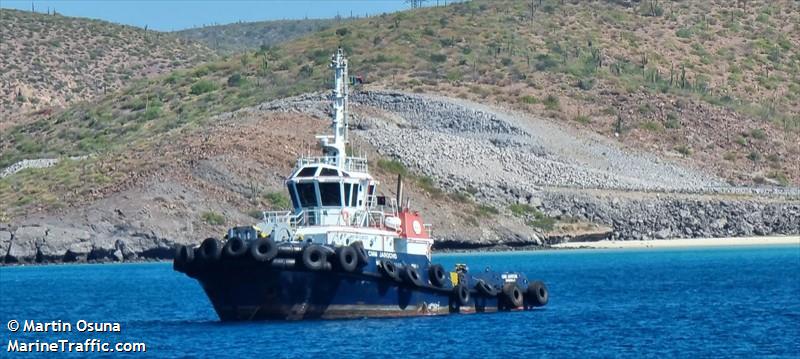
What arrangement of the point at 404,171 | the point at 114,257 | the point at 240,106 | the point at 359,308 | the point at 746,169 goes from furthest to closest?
the point at 240,106 < the point at 746,169 < the point at 404,171 < the point at 114,257 < the point at 359,308

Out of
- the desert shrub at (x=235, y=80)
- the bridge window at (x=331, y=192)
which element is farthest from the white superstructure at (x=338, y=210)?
the desert shrub at (x=235, y=80)

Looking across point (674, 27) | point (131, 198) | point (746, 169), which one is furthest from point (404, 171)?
point (674, 27)

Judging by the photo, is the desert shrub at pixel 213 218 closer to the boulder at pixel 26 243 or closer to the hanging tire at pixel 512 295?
the boulder at pixel 26 243

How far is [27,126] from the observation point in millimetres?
152000

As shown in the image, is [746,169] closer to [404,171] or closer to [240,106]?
[404,171]

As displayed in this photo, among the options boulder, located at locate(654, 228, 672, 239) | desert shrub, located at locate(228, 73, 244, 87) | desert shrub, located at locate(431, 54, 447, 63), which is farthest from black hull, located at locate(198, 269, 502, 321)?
desert shrub, located at locate(228, 73, 244, 87)

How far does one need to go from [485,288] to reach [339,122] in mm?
7323

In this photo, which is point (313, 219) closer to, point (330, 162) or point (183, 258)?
point (330, 162)

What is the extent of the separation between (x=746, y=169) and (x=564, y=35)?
27.5 meters

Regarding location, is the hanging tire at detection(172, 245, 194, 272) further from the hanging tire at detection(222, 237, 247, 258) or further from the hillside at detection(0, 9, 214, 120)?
the hillside at detection(0, 9, 214, 120)

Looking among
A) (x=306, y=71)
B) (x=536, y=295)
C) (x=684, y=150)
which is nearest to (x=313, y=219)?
(x=536, y=295)

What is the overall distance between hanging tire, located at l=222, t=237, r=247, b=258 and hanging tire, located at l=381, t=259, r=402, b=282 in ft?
13.3

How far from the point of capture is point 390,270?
5231 centimetres

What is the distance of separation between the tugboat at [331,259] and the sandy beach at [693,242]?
2049 inches
